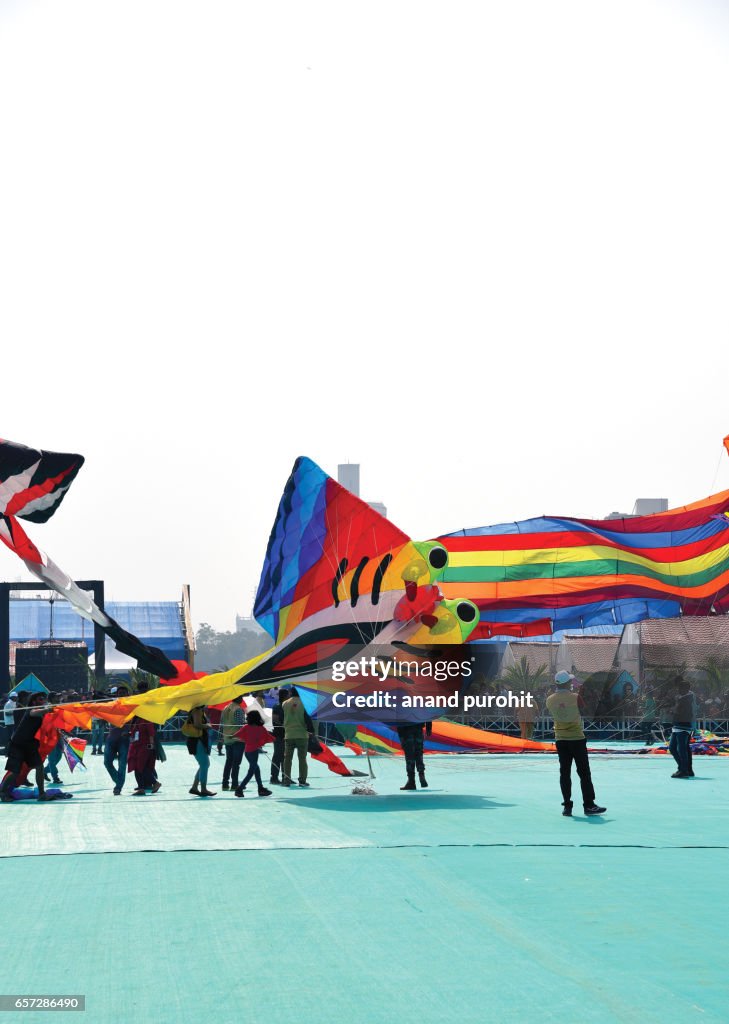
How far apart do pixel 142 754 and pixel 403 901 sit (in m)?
10.3

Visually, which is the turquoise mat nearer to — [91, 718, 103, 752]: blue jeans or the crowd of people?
the crowd of people

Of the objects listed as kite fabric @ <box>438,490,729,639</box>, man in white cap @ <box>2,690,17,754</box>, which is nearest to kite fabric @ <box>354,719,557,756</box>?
kite fabric @ <box>438,490,729,639</box>

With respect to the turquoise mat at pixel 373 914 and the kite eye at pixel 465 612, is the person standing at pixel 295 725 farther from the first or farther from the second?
the turquoise mat at pixel 373 914

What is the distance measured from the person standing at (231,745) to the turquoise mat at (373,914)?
2.97 metres

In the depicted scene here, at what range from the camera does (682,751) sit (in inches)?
771

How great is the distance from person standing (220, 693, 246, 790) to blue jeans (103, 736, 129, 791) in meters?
1.53

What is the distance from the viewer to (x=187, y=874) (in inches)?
388

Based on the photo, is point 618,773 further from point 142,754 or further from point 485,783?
point 142,754

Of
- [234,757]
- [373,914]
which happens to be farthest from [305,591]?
[373,914]

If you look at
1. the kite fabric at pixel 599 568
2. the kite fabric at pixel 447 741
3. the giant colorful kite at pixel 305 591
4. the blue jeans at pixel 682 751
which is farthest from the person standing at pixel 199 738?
the kite fabric at pixel 599 568

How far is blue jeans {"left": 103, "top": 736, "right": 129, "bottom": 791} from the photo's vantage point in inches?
723

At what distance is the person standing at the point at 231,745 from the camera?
17969 mm

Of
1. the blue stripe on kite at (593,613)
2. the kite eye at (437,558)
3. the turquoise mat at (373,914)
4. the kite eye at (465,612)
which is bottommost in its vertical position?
the turquoise mat at (373,914)

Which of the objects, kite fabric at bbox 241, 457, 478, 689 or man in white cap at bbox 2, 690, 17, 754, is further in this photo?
man in white cap at bbox 2, 690, 17, 754
